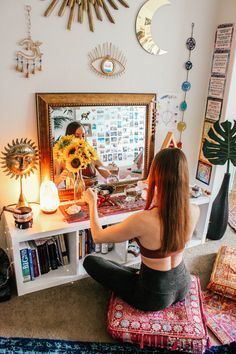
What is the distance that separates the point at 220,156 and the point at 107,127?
916 mm

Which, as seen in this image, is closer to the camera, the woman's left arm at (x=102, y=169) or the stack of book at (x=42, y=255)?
the stack of book at (x=42, y=255)

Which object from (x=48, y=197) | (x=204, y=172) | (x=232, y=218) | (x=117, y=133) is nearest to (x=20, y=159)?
(x=48, y=197)

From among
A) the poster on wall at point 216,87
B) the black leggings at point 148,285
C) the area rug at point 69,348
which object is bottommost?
the area rug at point 69,348

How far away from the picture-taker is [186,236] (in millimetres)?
1394

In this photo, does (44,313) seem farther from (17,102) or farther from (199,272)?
(17,102)

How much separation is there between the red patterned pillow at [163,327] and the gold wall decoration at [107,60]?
4.86 feet

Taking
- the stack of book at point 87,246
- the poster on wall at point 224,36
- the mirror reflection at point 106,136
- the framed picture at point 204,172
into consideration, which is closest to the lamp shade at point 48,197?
the mirror reflection at point 106,136

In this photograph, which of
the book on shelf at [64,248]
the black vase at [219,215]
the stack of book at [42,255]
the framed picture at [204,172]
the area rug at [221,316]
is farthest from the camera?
the framed picture at [204,172]

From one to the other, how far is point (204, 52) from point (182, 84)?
1.00 feet

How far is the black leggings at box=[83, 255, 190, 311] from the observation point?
1455 mm

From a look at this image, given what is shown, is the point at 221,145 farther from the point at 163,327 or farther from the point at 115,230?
the point at 163,327

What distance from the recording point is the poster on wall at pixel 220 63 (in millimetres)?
2186

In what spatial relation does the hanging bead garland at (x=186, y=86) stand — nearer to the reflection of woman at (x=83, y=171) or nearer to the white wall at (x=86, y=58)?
the white wall at (x=86, y=58)

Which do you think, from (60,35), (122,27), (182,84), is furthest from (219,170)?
(60,35)
